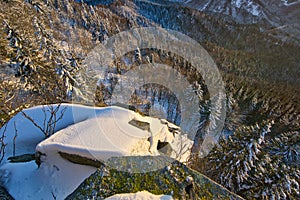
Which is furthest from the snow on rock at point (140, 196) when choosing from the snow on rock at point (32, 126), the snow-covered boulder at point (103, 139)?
the snow on rock at point (32, 126)

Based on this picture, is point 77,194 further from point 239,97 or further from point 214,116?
point 239,97

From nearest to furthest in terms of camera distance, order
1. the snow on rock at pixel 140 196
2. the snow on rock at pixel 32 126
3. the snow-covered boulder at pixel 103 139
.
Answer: the snow on rock at pixel 140 196
the snow-covered boulder at pixel 103 139
the snow on rock at pixel 32 126

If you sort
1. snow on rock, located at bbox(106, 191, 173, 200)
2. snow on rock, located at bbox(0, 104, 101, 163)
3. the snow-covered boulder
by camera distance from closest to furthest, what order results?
snow on rock, located at bbox(106, 191, 173, 200), the snow-covered boulder, snow on rock, located at bbox(0, 104, 101, 163)

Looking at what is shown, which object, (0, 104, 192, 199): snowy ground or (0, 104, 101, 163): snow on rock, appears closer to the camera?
(0, 104, 192, 199): snowy ground

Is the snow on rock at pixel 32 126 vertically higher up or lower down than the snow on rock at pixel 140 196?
lower down

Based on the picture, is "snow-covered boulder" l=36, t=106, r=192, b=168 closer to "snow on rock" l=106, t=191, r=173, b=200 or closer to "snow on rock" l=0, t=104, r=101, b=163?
"snow on rock" l=0, t=104, r=101, b=163

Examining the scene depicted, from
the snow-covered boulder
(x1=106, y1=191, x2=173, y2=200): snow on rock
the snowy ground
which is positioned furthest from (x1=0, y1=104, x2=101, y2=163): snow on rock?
(x1=106, y1=191, x2=173, y2=200): snow on rock

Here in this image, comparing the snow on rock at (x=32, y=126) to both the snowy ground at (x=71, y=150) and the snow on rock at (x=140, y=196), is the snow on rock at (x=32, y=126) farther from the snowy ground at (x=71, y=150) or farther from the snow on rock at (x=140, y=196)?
the snow on rock at (x=140, y=196)

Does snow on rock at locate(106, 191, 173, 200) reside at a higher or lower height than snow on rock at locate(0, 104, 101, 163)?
higher

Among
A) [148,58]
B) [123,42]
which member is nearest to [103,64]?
[148,58]

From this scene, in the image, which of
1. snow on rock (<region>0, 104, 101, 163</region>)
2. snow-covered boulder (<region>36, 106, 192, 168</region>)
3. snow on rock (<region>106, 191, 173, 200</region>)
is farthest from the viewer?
snow on rock (<region>0, 104, 101, 163</region>)

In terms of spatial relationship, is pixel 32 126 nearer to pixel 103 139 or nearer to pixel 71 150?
pixel 71 150
